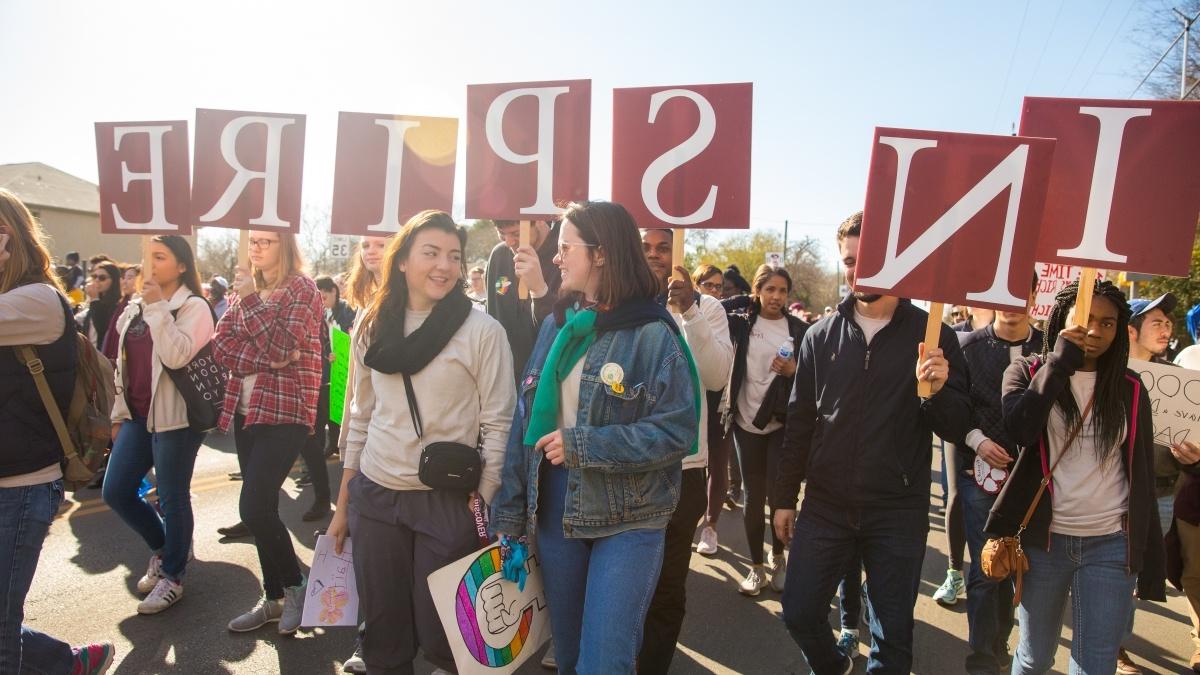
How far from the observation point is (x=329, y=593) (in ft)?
10.3

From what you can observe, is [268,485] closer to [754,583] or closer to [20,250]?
[20,250]

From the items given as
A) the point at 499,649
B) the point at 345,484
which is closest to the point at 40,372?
the point at 345,484

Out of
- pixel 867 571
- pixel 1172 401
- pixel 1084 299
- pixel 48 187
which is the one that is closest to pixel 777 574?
pixel 867 571

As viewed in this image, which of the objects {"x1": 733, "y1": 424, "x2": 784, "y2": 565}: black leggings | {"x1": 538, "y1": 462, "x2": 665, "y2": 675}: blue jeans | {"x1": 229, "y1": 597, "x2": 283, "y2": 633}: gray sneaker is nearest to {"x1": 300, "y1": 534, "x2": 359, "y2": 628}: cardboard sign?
{"x1": 538, "y1": 462, "x2": 665, "y2": 675}: blue jeans

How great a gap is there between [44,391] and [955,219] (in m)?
3.84

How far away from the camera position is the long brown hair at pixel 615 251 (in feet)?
8.63

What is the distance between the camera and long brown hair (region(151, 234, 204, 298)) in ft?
14.4

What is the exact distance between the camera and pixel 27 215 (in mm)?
3172

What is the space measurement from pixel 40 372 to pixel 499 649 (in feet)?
7.20

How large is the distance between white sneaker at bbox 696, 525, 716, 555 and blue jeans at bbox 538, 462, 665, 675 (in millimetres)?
3308

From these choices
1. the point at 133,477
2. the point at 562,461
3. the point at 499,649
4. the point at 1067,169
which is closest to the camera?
the point at 562,461

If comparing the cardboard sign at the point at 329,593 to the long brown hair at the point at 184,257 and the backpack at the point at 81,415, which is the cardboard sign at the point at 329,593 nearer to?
the backpack at the point at 81,415

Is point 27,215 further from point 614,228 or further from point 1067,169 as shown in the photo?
point 1067,169

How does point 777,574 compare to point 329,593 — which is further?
point 777,574
